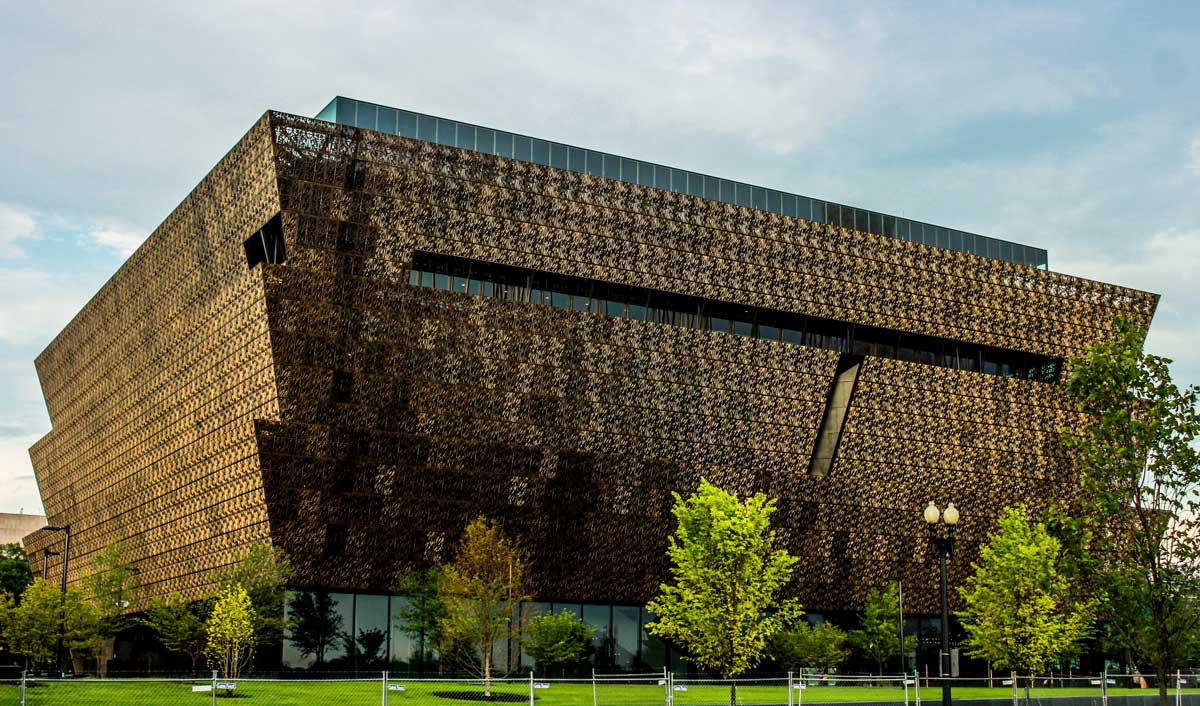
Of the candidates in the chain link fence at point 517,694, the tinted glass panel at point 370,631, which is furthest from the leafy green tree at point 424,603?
the chain link fence at point 517,694

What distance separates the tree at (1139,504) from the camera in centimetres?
2616

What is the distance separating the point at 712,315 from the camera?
68.2m

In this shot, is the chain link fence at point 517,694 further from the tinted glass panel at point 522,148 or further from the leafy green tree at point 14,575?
the leafy green tree at point 14,575

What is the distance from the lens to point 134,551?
7150cm

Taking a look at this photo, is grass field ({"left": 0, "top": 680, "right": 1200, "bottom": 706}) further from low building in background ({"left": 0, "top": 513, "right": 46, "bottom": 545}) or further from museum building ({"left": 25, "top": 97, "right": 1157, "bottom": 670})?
low building in background ({"left": 0, "top": 513, "right": 46, "bottom": 545})

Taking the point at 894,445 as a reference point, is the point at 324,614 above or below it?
below

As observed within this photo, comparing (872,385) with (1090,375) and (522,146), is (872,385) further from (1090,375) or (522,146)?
(1090,375)

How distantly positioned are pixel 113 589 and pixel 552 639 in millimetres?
26582

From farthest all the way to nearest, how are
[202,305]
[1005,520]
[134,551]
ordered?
[134,551] < [202,305] < [1005,520]

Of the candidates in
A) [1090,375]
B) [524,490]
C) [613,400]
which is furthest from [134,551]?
[1090,375]

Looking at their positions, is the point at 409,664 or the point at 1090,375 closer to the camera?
the point at 1090,375

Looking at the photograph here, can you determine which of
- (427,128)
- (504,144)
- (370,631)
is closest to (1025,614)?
(370,631)

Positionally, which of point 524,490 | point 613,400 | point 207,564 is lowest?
point 207,564

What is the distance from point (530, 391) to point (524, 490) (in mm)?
4961
